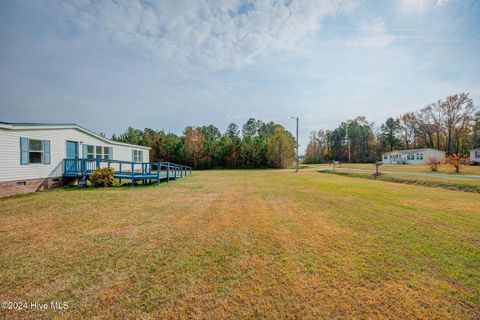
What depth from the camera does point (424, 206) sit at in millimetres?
6504

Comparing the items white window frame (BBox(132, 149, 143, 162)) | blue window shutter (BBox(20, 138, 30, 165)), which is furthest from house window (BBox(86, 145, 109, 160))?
blue window shutter (BBox(20, 138, 30, 165))

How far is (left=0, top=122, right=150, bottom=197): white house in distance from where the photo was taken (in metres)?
8.98

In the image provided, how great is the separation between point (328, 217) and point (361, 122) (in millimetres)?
66838

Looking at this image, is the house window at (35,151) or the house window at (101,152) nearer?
the house window at (35,151)

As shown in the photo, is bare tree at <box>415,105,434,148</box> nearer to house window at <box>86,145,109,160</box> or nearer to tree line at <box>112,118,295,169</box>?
tree line at <box>112,118,295,169</box>

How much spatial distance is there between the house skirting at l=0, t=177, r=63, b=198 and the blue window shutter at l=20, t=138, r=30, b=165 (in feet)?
3.14

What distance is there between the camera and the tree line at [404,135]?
1540 inches

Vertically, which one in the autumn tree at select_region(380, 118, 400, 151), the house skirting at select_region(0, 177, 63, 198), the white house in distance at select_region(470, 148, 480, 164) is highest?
the autumn tree at select_region(380, 118, 400, 151)

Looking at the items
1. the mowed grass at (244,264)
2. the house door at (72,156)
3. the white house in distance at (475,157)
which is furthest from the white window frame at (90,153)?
the white house in distance at (475,157)

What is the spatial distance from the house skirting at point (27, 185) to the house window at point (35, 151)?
1.11 meters

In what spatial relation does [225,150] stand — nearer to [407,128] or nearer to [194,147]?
[194,147]

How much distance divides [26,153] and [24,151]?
0.12m

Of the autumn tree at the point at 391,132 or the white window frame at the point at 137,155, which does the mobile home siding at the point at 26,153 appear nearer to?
the white window frame at the point at 137,155

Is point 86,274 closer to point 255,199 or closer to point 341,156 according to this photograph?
point 255,199
